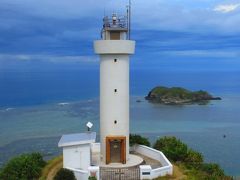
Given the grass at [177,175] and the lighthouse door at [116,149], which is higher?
the lighthouse door at [116,149]

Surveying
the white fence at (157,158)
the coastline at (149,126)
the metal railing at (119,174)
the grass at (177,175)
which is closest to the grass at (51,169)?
the metal railing at (119,174)

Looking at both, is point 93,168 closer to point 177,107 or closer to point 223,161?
point 223,161

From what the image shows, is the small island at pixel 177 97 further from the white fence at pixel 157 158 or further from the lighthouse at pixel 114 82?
the lighthouse at pixel 114 82

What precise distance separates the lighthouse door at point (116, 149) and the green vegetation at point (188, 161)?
3.08 m

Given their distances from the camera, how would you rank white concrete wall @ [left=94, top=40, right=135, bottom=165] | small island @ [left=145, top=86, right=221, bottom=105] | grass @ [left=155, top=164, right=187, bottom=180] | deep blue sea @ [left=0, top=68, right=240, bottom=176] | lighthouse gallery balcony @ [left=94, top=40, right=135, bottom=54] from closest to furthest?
grass @ [left=155, top=164, right=187, bottom=180] < lighthouse gallery balcony @ [left=94, top=40, right=135, bottom=54] < white concrete wall @ [left=94, top=40, right=135, bottom=165] < deep blue sea @ [left=0, top=68, right=240, bottom=176] < small island @ [left=145, top=86, right=221, bottom=105]

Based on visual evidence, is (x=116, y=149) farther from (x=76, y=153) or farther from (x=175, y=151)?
(x=175, y=151)

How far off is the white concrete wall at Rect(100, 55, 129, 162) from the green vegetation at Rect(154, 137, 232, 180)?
344 cm

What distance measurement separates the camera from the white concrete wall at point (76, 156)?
17.7 m

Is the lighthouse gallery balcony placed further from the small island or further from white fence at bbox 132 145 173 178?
the small island

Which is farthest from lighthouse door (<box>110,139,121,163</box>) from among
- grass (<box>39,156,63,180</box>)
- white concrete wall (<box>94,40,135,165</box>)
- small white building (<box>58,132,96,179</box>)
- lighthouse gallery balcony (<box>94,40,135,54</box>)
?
lighthouse gallery balcony (<box>94,40,135,54</box>)

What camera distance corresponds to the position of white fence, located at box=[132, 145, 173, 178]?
1726cm

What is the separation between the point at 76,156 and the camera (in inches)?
701

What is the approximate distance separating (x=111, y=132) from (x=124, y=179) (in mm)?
3065

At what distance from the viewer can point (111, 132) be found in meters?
19.5
